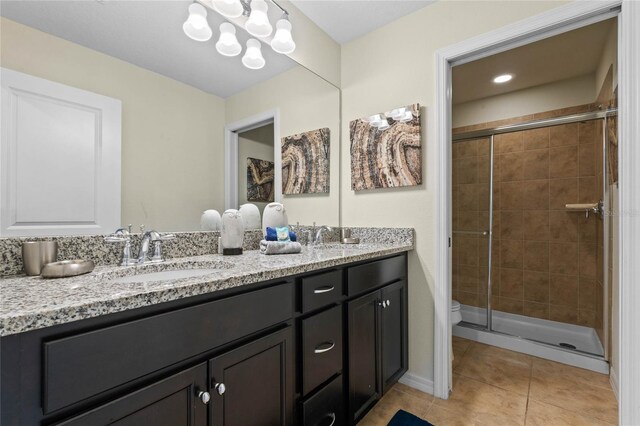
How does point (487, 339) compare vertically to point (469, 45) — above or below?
below

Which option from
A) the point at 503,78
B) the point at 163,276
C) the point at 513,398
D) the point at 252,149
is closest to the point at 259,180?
the point at 252,149

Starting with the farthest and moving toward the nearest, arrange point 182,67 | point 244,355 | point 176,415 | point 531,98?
point 531,98, point 182,67, point 244,355, point 176,415

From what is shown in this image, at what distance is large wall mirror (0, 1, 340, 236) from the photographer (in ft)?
3.08

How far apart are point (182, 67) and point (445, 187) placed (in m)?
1.49

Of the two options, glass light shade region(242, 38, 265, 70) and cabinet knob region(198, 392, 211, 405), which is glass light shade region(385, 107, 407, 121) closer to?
glass light shade region(242, 38, 265, 70)

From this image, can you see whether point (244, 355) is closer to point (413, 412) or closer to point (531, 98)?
point (413, 412)

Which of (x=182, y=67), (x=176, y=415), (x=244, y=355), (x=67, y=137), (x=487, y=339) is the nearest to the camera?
(x=176, y=415)

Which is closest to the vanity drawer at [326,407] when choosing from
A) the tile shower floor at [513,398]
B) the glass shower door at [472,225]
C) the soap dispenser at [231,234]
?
the tile shower floor at [513,398]

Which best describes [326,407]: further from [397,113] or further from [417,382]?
[397,113]

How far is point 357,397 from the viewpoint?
138 cm

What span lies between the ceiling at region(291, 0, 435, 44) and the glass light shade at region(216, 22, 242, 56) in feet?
1.80

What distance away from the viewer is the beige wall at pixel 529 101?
8.54 ft

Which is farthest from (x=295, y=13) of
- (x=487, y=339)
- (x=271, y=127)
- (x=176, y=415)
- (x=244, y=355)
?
(x=487, y=339)
